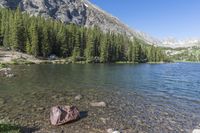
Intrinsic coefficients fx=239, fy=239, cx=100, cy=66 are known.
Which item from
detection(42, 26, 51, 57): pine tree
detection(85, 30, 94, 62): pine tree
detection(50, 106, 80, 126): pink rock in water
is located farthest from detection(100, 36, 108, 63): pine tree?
detection(50, 106, 80, 126): pink rock in water

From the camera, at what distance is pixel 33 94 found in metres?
35.9

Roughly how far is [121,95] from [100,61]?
109651mm

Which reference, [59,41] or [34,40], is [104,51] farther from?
[34,40]

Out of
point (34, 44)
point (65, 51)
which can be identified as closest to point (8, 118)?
point (34, 44)

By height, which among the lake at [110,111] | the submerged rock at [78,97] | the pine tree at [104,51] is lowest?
the lake at [110,111]

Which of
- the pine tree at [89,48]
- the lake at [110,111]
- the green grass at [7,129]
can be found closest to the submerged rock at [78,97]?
the lake at [110,111]

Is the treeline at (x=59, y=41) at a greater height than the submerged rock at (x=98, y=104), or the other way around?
the treeline at (x=59, y=41)

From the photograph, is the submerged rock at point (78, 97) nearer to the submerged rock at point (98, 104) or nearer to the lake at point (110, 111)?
the lake at point (110, 111)

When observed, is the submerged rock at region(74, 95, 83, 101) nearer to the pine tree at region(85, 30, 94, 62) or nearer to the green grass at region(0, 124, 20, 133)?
the green grass at region(0, 124, 20, 133)

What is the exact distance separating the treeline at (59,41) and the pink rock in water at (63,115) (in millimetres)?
100766

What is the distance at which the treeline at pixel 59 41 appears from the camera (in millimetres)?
122750

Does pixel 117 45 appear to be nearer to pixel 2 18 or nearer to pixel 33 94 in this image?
pixel 2 18

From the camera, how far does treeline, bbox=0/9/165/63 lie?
123 meters

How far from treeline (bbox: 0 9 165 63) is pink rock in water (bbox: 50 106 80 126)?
100766 millimetres
